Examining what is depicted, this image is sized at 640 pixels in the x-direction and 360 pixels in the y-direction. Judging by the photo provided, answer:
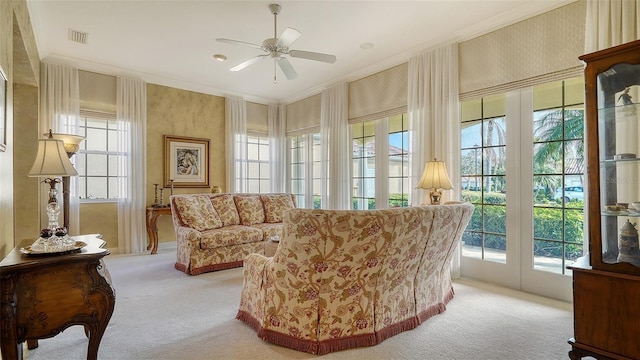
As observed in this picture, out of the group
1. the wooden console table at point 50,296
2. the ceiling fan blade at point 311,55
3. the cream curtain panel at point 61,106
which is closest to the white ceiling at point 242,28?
the cream curtain panel at point 61,106

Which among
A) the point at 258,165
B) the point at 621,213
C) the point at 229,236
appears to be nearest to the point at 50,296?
the point at 229,236

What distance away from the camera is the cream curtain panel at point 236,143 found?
636 cm

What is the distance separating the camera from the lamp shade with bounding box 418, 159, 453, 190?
3633 millimetres

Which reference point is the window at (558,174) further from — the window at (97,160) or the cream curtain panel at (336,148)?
the window at (97,160)

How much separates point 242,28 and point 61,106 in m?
3.05

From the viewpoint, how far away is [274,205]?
17.8ft

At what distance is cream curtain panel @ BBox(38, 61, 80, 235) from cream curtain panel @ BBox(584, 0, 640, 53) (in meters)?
6.29

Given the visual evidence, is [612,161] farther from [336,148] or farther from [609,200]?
[336,148]

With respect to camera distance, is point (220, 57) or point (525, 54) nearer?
point (525, 54)

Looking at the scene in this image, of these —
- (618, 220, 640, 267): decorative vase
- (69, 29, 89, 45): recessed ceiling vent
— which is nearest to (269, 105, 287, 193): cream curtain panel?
Result: (69, 29, 89, 45): recessed ceiling vent

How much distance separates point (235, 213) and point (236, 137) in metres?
2.04

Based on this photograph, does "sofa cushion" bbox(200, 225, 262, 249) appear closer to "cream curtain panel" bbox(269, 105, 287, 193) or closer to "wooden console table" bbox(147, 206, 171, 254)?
"wooden console table" bbox(147, 206, 171, 254)

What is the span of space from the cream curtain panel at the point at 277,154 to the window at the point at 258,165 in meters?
0.11

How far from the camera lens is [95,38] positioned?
410 cm
